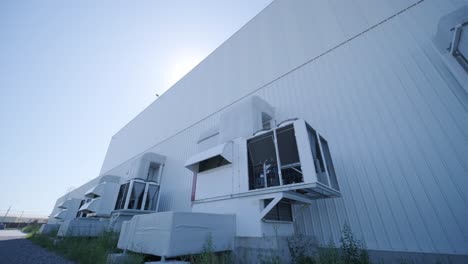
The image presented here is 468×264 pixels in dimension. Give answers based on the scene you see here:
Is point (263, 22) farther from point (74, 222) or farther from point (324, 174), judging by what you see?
point (74, 222)

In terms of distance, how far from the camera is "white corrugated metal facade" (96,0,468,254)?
3816 millimetres

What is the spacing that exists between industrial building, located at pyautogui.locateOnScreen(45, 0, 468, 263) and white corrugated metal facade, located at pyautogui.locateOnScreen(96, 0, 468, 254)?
26 mm

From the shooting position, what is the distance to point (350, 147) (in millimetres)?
5148

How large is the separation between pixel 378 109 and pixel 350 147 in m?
1.31

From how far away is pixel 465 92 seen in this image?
4.05 m

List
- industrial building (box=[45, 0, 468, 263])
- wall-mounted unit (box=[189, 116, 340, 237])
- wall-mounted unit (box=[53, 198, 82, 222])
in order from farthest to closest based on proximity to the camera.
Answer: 1. wall-mounted unit (box=[53, 198, 82, 222])
2. wall-mounted unit (box=[189, 116, 340, 237])
3. industrial building (box=[45, 0, 468, 263])

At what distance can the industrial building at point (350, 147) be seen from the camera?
3.80 meters

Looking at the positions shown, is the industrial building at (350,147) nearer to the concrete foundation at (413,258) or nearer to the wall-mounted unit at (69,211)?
the concrete foundation at (413,258)

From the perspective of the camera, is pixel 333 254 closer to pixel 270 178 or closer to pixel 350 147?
pixel 270 178

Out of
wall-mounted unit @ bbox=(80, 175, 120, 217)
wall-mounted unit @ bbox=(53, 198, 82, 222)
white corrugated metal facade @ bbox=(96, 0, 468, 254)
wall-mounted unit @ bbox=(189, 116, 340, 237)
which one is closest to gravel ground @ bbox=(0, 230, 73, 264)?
wall-mounted unit @ bbox=(80, 175, 120, 217)

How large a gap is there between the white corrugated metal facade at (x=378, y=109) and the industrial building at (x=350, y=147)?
3cm

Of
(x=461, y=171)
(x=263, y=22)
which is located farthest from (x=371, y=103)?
(x=263, y=22)

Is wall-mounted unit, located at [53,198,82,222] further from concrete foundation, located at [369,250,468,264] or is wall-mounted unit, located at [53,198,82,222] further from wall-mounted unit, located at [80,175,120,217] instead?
concrete foundation, located at [369,250,468,264]

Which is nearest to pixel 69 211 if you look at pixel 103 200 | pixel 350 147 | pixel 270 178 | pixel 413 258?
pixel 103 200
